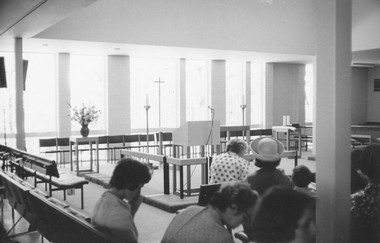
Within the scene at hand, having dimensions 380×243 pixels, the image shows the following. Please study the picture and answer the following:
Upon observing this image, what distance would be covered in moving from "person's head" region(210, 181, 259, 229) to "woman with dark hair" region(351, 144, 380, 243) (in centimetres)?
71

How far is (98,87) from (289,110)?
22.1 feet

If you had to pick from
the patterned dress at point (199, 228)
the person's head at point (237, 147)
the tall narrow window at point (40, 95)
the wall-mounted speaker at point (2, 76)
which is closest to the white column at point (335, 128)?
the patterned dress at point (199, 228)

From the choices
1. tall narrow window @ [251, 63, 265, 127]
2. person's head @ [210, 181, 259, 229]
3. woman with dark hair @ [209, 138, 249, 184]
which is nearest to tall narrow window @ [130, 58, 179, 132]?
tall narrow window @ [251, 63, 265, 127]

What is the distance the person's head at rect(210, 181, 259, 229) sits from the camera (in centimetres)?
226

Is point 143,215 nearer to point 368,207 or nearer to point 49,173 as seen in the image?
point 49,173

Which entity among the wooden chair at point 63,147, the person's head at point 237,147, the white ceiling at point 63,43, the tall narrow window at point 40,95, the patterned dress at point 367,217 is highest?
the white ceiling at point 63,43

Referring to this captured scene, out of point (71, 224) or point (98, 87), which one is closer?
point (71, 224)

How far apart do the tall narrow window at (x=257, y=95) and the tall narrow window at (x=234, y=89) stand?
0.51m

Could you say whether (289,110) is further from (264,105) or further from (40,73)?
(40,73)

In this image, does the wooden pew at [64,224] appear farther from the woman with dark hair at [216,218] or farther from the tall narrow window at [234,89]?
the tall narrow window at [234,89]

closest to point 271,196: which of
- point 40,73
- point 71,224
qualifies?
point 71,224

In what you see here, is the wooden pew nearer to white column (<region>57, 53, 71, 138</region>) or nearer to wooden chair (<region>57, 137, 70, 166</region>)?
wooden chair (<region>57, 137, 70, 166</region>)

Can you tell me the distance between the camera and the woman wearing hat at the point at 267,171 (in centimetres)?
338

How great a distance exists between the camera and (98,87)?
12484mm
